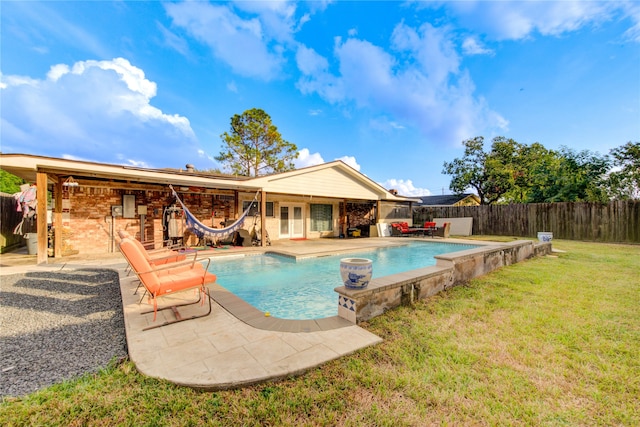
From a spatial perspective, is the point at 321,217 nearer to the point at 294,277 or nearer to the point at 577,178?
the point at 294,277

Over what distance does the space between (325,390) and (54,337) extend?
3.29 meters

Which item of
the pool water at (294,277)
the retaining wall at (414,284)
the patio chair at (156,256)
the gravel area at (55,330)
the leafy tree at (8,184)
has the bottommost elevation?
the pool water at (294,277)

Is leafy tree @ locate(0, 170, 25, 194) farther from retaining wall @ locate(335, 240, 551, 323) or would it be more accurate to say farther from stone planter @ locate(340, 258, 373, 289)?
retaining wall @ locate(335, 240, 551, 323)

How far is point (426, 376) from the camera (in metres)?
2.19

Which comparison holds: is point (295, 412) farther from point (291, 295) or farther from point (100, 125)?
point (100, 125)

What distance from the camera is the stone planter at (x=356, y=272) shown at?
329 cm

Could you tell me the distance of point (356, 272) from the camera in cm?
330

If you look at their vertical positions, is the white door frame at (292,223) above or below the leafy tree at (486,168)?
below

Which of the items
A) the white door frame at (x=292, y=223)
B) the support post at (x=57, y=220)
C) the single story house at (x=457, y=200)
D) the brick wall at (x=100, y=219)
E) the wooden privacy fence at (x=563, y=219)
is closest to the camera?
the support post at (x=57, y=220)

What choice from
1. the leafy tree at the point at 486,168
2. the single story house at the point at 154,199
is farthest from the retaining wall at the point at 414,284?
the leafy tree at the point at 486,168

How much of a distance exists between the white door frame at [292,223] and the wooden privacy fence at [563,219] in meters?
10.0

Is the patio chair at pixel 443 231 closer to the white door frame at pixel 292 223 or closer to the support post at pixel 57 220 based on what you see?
the white door frame at pixel 292 223

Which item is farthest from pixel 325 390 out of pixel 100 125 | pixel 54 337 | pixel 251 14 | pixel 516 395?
pixel 100 125

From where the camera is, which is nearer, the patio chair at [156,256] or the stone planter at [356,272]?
the stone planter at [356,272]
